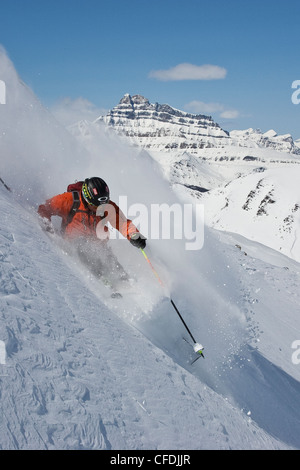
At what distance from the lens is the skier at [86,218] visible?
25.7 ft

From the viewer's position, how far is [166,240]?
12.6 m

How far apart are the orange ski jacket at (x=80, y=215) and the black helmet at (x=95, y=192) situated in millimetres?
246

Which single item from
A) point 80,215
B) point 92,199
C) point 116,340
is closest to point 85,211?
point 80,215

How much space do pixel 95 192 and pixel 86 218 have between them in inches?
26.7

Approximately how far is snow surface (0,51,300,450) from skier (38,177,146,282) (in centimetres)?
39

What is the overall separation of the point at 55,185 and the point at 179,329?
5.70 metres

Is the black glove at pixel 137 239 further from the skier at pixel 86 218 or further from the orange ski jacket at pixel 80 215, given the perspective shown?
the orange ski jacket at pixel 80 215

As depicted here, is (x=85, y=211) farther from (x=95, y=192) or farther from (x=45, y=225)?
(x=45, y=225)

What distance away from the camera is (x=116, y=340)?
5.19m

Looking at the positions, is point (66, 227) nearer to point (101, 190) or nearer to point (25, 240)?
point (101, 190)

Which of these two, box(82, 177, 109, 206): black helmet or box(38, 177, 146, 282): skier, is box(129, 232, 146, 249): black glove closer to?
box(38, 177, 146, 282): skier

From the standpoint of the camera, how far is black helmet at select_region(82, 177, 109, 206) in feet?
25.6

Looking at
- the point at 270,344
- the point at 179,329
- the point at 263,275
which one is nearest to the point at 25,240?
the point at 179,329

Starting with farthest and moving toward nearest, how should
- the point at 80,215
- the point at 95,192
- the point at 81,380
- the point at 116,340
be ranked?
the point at 80,215 < the point at 95,192 < the point at 116,340 < the point at 81,380
